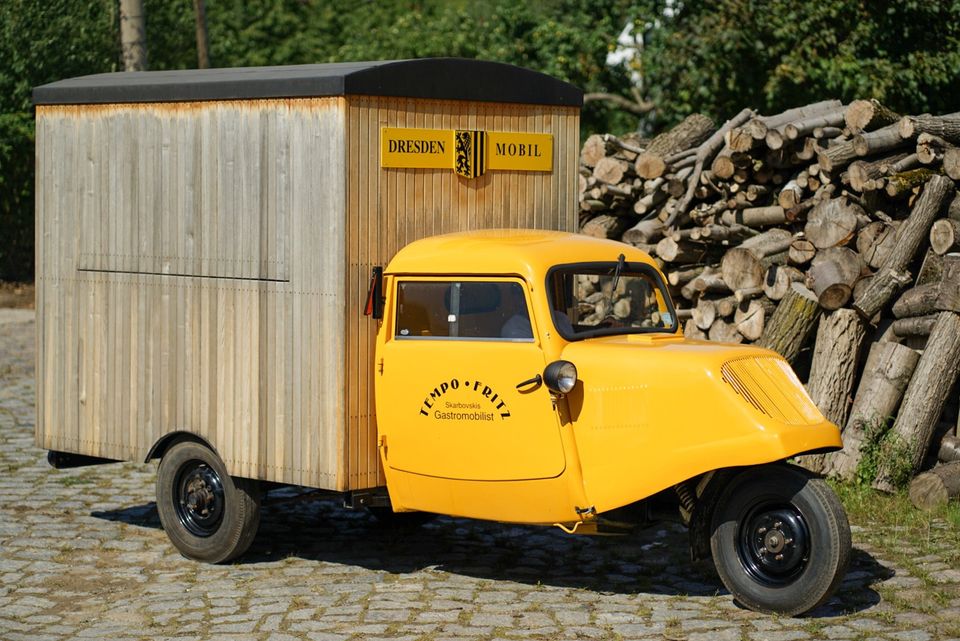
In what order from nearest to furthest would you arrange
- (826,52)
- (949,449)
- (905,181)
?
1. (949,449)
2. (905,181)
3. (826,52)

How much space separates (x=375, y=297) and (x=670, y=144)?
5.69m

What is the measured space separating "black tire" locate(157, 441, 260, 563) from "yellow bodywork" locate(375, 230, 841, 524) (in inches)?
42.6

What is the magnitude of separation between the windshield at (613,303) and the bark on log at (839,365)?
2.58 meters

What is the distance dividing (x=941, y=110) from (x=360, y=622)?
1404cm

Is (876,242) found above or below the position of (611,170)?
below

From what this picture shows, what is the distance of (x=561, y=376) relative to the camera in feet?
25.8

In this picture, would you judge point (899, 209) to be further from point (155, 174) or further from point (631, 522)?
point (155, 174)

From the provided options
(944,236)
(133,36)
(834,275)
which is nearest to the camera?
(944,236)

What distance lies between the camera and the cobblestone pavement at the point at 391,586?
7.75 m

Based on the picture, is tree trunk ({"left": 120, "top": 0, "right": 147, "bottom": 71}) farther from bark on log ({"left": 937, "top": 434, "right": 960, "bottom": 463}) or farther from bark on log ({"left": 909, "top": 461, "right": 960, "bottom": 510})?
bark on log ({"left": 909, "top": 461, "right": 960, "bottom": 510})

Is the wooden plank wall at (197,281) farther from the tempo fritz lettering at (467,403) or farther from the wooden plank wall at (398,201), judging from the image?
the tempo fritz lettering at (467,403)

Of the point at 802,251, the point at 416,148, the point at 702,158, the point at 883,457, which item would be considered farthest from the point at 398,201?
the point at 702,158

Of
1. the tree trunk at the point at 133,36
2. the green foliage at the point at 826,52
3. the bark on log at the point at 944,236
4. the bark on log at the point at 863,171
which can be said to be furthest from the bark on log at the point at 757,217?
the tree trunk at the point at 133,36

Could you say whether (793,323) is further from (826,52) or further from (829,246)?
(826,52)
